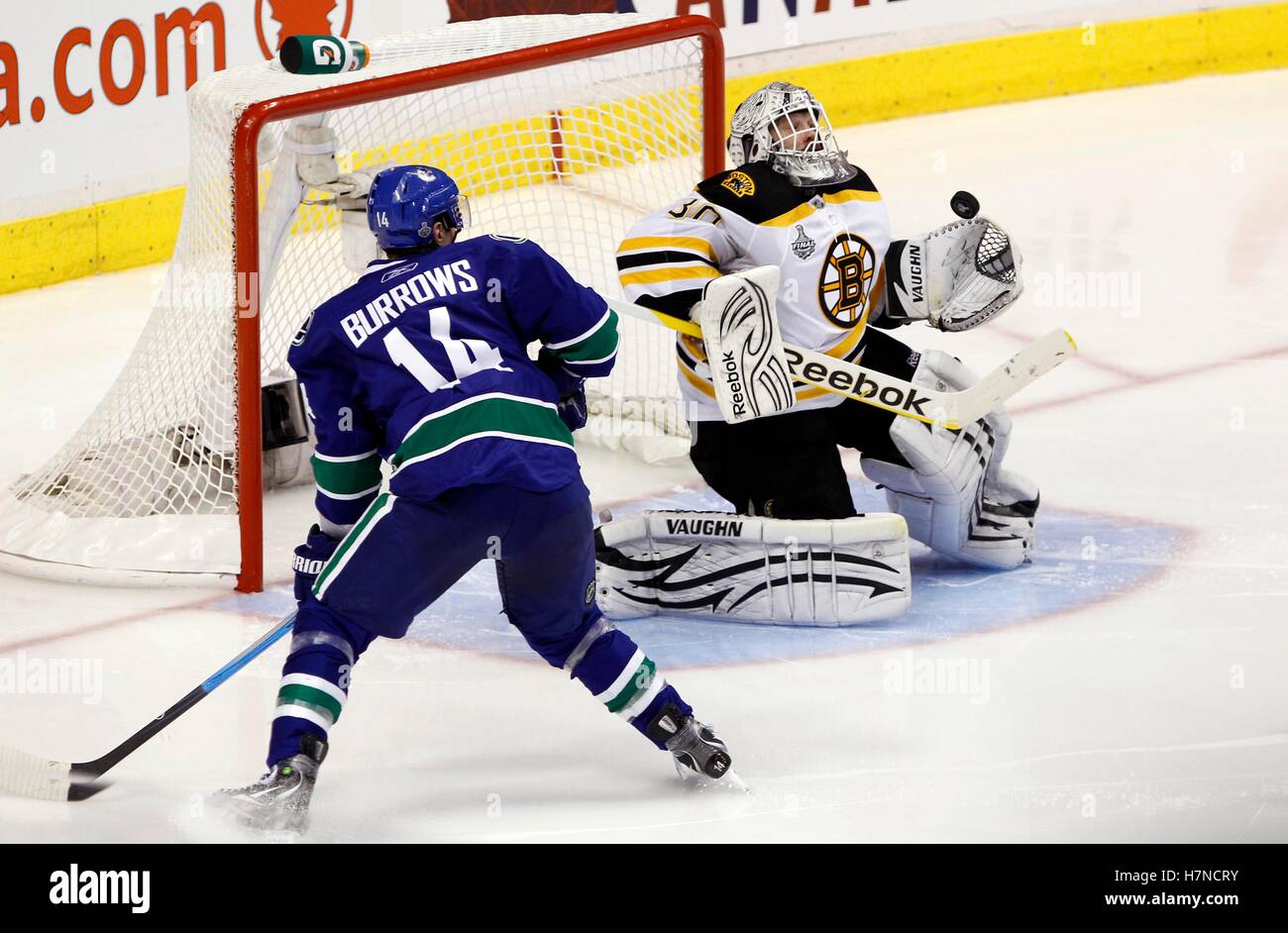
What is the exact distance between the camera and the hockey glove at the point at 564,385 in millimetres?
3326

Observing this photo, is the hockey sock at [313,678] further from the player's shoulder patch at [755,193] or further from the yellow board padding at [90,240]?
the yellow board padding at [90,240]

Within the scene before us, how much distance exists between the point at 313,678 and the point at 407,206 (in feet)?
2.39

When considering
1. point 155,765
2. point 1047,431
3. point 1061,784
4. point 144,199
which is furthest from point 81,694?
point 144,199

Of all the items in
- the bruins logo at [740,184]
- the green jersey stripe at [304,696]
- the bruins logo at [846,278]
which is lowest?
the green jersey stripe at [304,696]

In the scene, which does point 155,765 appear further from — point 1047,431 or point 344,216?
point 1047,431

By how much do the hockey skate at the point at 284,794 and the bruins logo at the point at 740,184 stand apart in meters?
1.39

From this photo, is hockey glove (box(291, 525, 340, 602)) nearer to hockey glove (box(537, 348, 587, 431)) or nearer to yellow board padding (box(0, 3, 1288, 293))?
hockey glove (box(537, 348, 587, 431))

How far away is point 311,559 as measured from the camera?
324cm

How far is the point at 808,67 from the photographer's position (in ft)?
24.8

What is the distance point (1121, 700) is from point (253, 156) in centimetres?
186

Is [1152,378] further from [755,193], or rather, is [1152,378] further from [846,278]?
[755,193]

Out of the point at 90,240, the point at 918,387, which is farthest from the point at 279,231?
the point at 90,240

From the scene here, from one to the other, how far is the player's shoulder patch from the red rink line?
1.47m

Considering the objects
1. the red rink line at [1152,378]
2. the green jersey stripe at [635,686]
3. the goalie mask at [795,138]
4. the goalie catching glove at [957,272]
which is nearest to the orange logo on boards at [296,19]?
the red rink line at [1152,378]
